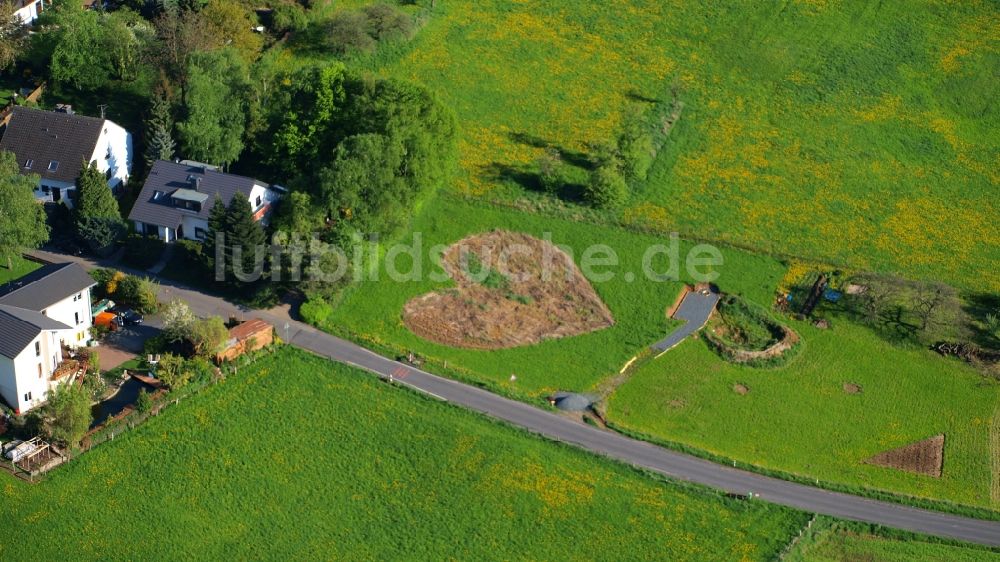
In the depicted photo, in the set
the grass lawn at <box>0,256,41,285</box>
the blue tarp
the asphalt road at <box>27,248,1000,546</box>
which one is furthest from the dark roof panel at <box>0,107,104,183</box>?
the blue tarp

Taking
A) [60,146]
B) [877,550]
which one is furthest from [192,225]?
[877,550]

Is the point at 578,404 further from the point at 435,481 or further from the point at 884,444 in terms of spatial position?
the point at 884,444

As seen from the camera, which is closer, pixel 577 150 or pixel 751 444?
pixel 751 444

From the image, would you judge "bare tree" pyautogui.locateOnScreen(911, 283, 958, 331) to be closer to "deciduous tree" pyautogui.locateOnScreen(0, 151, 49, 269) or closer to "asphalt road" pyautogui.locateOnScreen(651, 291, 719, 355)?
"asphalt road" pyautogui.locateOnScreen(651, 291, 719, 355)

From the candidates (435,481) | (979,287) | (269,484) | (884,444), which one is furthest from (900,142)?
(269,484)

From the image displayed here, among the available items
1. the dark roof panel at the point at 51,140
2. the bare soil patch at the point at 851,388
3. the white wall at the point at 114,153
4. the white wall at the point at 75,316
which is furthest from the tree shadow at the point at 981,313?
the dark roof panel at the point at 51,140

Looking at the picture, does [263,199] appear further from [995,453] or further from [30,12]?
[995,453]

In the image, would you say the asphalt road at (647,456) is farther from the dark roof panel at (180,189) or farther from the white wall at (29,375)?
the white wall at (29,375)
